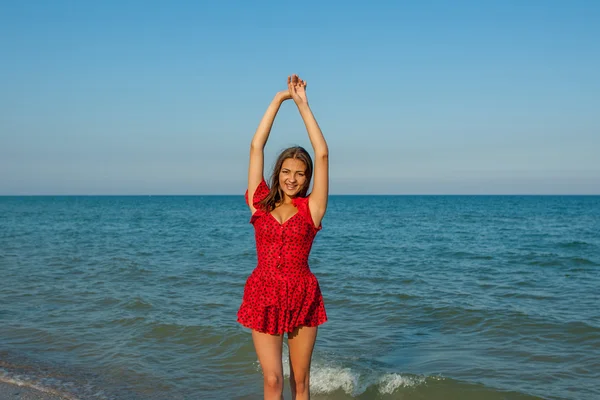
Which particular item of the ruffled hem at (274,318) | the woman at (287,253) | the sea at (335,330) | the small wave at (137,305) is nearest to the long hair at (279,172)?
the woman at (287,253)

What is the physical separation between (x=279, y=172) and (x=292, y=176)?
0.38 feet

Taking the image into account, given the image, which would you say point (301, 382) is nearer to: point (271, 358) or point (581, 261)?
point (271, 358)

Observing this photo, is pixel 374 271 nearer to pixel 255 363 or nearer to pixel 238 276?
pixel 238 276

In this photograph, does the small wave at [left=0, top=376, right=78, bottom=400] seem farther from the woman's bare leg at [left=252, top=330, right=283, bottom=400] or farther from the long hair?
the long hair

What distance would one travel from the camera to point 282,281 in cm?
377

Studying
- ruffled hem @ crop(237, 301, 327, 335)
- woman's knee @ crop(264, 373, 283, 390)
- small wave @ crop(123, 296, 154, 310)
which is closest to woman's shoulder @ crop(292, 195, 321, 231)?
ruffled hem @ crop(237, 301, 327, 335)

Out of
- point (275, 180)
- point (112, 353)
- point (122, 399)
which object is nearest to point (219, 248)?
point (112, 353)

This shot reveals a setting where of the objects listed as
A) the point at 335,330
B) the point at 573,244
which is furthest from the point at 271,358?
the point at 573,244

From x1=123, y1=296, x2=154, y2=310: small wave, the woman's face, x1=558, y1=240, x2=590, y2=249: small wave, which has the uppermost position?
the woman's face

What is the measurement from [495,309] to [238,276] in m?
6.42

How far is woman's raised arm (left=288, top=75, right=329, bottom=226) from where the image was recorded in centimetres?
378

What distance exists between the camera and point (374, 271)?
579 inches

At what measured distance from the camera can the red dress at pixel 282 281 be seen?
3.76m

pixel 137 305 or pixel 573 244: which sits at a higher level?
pixel 573 244
